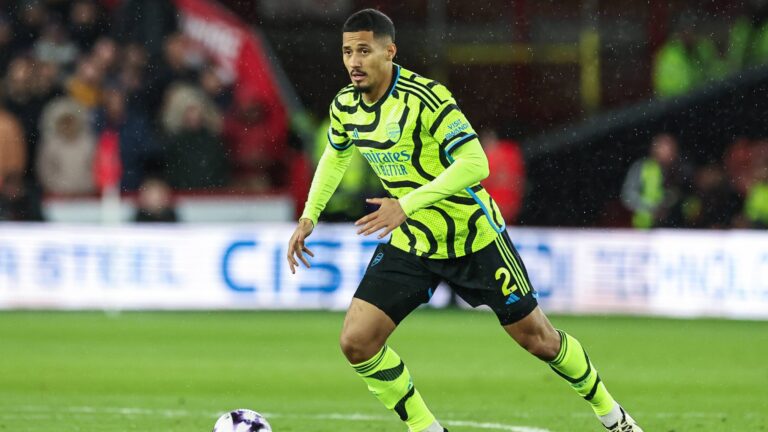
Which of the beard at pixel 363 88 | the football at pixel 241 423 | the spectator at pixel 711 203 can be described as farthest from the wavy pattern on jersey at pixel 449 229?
the spectator at pixel 711 203

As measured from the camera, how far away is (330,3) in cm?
1875

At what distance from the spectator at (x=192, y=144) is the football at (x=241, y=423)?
9352 mm

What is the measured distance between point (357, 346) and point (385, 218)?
75 cm

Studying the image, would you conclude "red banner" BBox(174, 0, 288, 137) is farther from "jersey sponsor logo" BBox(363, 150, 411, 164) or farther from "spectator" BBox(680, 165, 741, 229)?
"jersey sponsor logo" BBox(363, 150, 411, 164)

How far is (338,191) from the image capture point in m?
16.8

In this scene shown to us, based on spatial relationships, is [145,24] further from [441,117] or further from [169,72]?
[441,117]

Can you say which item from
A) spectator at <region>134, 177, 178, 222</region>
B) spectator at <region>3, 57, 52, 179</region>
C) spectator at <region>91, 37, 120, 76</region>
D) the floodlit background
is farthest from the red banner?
spectator at <region>3, 57, 52, 179</region>

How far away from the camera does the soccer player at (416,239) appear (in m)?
6.74

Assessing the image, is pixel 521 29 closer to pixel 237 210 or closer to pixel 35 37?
pixel 237 210

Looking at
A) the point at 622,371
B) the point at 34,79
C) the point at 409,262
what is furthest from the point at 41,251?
the point at 409,262

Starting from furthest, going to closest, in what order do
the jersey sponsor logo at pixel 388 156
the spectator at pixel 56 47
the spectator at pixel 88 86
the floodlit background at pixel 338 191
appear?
the spectator at pixel 56 47 < the spectator at pixel 88 86 < the floodlit background at pixel 338 191 < the jersey sponsor logo at pixel 388 156

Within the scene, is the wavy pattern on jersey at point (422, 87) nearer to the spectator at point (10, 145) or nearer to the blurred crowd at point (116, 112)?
the blurred crowd at point (116, 112)

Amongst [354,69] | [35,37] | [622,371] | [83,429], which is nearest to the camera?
[354,69]

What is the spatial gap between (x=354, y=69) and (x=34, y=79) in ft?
31.7
